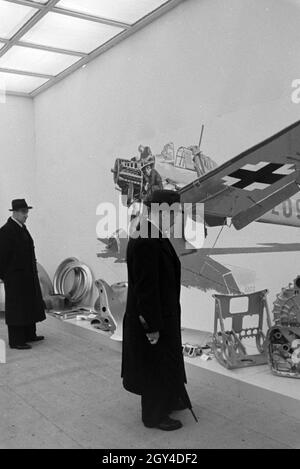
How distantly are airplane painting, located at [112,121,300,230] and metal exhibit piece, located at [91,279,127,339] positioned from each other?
4.00 feet

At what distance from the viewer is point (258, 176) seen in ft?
11.7

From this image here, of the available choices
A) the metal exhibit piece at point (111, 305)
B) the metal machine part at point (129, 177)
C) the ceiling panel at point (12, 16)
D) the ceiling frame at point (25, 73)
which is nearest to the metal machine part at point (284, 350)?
the metal exhibit piece at point (111, 305)

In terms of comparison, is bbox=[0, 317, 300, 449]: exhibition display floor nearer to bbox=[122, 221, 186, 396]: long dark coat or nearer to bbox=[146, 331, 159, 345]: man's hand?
bbox=[122, 221, 186, 396]: long dark coat

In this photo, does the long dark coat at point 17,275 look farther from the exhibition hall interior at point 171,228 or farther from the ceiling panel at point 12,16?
the ceiling panel at point 12,16

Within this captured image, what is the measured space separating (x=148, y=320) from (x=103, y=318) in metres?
2.30

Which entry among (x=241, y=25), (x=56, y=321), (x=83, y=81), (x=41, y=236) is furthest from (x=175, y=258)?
(x=41, y=236)

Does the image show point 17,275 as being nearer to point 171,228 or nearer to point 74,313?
point 74,313

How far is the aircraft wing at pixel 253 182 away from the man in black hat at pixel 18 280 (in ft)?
5.95

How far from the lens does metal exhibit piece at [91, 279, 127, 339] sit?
187 inches

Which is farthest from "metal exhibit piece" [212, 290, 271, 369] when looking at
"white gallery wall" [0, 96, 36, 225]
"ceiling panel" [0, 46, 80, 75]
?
"white gallery wall" [0, 96, 36, 225]

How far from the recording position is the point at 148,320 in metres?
2.65

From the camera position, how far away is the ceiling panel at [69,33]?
16.0 feet

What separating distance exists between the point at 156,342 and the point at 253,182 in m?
1.49

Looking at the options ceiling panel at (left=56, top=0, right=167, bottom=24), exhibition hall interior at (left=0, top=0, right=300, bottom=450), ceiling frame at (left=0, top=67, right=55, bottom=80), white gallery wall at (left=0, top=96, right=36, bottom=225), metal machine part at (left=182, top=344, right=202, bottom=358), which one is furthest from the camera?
white gallery wall at (left=0, top=96, right=36, bottom=225)
